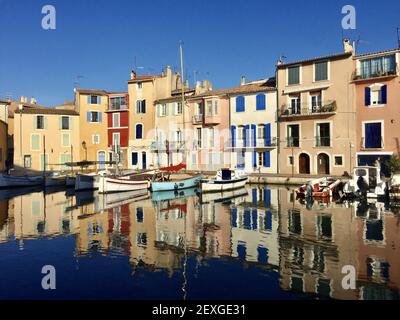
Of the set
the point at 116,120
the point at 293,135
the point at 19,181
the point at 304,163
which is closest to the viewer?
Result: the point at 304,163

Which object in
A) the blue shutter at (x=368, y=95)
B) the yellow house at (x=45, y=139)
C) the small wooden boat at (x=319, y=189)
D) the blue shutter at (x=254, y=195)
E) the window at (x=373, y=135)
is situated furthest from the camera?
the yellow house at (x=45, y=139)

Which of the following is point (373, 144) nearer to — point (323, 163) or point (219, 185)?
point (323, 163)

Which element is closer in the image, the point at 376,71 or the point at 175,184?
the point at 376,71

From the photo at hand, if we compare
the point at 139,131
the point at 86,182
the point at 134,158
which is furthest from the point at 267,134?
the point at 134,158

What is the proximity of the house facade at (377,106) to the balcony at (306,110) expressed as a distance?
8.47 feet

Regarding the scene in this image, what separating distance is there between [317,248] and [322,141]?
26.8 meters

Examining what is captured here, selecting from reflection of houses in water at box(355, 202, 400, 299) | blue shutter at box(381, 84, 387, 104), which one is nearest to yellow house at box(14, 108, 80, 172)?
blue shutter at box(381, 84, 387, 104)

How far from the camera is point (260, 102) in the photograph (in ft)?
150

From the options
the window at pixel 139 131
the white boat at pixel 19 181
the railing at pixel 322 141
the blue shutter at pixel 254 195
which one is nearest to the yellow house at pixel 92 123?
the window at pixel 139 131

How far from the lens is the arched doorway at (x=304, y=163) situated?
140 feet

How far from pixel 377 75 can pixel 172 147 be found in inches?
1030

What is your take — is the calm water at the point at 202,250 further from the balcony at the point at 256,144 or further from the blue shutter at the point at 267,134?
the blue shutter at the point at 267,134

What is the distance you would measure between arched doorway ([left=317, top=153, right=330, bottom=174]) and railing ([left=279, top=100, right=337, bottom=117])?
14.5 ft

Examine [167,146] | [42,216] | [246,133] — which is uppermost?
[246,133]
